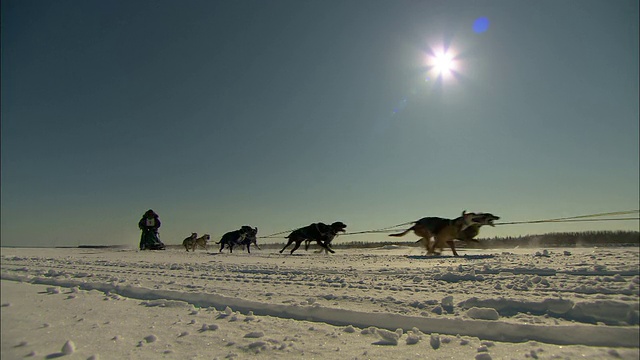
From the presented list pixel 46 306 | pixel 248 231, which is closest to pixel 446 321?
pixel 46 306

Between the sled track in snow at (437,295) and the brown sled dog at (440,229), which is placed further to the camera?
the brown sled dog at (440,229)

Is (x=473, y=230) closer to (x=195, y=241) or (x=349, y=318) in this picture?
(x=349, y=318)

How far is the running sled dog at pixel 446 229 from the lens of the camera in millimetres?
9009

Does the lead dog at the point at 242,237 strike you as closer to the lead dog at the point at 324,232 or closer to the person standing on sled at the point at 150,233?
the lead dog at the point at 324,232

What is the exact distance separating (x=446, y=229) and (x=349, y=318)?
7.53 metres

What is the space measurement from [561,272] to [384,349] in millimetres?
3287

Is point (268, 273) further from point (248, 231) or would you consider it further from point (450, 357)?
point (248, 231)

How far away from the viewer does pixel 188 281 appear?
569 centimetres

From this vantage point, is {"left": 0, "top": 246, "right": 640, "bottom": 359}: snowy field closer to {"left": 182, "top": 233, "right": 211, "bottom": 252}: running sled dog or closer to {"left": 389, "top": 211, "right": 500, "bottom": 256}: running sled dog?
{"left": 389, "top": 211, "right": 500, "bottom": 256}: running sled dog

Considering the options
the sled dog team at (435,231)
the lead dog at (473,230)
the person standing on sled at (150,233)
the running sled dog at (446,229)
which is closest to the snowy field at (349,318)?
the lead dog at (473,230)

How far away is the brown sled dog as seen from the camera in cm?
940

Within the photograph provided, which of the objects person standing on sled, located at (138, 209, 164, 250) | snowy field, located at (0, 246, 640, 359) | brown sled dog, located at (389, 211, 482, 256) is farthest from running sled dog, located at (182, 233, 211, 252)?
snowy field, located at (0, 246, 640, 359)

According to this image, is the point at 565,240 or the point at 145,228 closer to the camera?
the point at 565,240

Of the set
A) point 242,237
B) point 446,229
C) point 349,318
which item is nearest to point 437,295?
point 349,318
